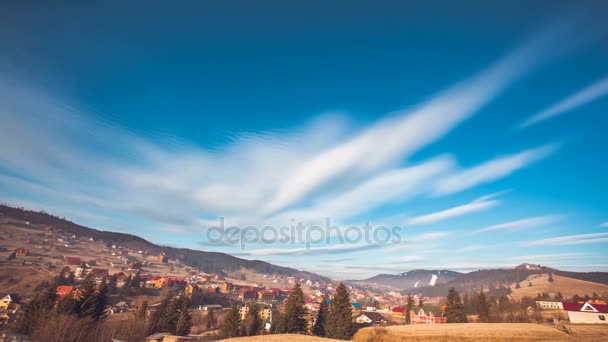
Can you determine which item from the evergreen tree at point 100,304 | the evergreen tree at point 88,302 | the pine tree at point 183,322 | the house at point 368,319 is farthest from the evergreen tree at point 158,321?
the house at point 368,319

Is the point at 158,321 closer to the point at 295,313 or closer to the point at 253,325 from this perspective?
the point at 253,325

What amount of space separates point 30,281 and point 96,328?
528 feet

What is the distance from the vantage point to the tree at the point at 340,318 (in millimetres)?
57719

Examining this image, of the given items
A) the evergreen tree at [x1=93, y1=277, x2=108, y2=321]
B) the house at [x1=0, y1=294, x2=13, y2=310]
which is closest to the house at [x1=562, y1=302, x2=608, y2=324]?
the evergreen tree at [x1=93, y1=277, x2=108, y2=321]

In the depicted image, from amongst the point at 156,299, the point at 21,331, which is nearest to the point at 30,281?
the point at 156,299

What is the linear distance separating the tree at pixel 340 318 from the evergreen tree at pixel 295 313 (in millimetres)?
5361

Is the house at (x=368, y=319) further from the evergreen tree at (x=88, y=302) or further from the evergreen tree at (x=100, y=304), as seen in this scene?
the evergreen tree at (x=88, y=302)

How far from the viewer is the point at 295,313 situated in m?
59.5

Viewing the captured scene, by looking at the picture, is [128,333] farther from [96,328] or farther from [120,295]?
[120,295]

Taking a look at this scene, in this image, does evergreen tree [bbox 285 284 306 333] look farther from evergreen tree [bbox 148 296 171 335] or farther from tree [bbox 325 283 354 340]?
evergreen tree [bbox 148 296 171 335]

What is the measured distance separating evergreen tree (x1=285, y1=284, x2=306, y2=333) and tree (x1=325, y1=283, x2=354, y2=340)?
5361 mm

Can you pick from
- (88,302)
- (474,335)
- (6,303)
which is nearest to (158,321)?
(88,302)

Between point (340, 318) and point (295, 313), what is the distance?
29.6ft

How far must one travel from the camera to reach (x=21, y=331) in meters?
53.5
